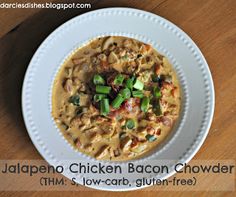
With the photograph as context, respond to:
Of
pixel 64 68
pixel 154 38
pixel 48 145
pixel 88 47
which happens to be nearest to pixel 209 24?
pixel 154 38

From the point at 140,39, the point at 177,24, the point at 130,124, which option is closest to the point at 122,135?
the point at 130,124

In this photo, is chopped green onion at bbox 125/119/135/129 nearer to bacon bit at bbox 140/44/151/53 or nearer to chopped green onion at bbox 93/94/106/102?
chopped green onion at bbox 93/94/106/102

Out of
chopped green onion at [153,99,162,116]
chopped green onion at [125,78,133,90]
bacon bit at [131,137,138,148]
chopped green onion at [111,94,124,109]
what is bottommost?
bacon bit at [131,137,138,148]

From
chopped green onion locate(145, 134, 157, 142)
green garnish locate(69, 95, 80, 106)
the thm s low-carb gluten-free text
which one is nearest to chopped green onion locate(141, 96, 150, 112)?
the thm s low-carb gluten-free text

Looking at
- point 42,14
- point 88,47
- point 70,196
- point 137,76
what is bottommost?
point 70,196

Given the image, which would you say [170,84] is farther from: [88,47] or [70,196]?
[70,196]
